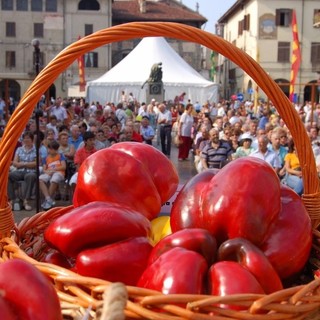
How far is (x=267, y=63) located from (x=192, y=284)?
107 ft

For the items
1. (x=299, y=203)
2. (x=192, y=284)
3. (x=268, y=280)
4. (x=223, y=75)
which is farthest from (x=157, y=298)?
(x=223, y=75)

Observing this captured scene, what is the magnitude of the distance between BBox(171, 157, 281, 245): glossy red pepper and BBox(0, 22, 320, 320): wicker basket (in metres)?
0.22

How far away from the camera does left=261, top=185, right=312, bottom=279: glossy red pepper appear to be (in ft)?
4.30

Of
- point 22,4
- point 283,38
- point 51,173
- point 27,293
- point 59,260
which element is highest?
point 22,4

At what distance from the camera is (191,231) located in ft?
4.05

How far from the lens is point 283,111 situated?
154 centimetres

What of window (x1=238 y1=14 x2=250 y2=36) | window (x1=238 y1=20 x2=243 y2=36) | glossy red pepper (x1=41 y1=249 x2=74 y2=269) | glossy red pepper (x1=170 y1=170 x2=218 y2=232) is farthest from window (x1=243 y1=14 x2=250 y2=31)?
glossy red pepper (x1=41 y1=249 x2=74 y2=269)

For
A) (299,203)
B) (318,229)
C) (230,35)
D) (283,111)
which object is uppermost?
(230,35)

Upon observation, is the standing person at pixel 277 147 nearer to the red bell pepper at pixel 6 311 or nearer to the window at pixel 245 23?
the red bell pepper at pixel 6 311

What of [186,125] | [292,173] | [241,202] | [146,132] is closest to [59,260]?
[241,202]

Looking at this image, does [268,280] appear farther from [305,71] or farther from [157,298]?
[305,71]

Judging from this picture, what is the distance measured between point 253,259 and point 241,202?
0.58 ft

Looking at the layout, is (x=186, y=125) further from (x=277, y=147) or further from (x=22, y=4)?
(x=22, y=4)

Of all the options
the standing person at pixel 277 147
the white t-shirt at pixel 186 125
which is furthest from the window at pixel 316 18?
the standing person at pixel 277 147
